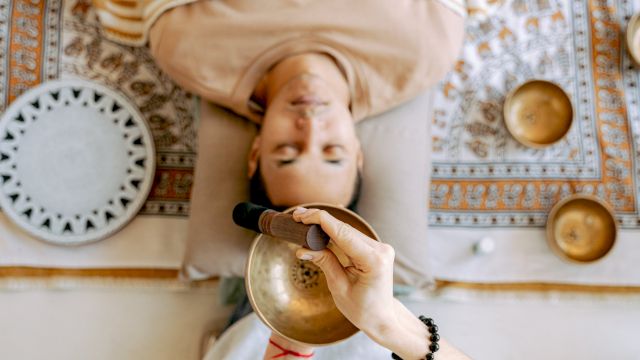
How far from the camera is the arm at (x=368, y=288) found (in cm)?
90

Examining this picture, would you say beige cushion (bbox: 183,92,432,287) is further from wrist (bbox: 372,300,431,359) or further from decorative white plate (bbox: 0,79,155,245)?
wrist (bbox: 372,300,431,359)

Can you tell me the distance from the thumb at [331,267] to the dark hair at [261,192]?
403 mm

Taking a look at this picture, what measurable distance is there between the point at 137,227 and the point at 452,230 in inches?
37.8

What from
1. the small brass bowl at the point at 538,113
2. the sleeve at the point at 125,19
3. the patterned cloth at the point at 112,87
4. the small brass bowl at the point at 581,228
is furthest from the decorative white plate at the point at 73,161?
the small brass bowl at the point at 581,228

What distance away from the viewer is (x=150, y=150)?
5.51 feet

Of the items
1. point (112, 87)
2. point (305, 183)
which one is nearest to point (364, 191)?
point (305, 183)

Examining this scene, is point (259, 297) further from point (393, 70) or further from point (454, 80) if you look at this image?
point (454, 80)

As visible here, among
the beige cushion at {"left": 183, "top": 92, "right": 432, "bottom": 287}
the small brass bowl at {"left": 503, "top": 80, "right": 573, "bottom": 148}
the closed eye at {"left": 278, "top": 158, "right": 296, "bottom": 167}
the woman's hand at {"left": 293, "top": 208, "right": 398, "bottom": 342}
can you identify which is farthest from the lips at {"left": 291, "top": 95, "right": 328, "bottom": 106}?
the small brass bowl at {"left": 503, "top": 80, "right": 573, "bottom": 148}

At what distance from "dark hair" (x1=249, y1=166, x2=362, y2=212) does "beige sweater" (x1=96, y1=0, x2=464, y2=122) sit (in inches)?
8.2

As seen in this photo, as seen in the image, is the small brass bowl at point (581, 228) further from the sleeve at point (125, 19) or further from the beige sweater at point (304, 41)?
the sleeve at point (125, 19)

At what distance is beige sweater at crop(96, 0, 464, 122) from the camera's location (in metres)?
1.43

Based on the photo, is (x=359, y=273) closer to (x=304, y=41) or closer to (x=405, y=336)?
(x=405, y=336)

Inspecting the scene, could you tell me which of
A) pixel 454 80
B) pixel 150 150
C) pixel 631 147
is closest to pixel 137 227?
pixel 150 150

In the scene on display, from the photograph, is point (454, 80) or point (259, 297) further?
point (454, 80)
